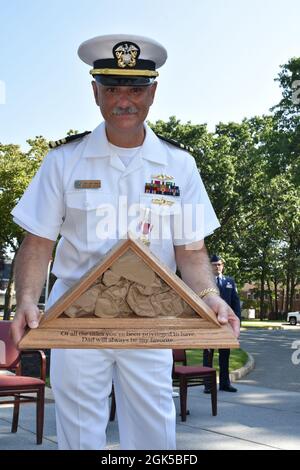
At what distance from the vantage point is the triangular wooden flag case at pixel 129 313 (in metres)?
Result: 2.21

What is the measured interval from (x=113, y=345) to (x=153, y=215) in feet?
2.41

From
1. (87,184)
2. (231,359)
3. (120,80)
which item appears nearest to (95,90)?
(120,80)

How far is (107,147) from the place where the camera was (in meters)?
2.81

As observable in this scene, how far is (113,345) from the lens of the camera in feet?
7.25

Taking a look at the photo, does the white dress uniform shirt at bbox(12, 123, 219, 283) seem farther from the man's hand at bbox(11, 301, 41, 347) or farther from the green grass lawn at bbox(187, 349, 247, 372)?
the green grass lawn at bbox(187, 349, 247, 372)

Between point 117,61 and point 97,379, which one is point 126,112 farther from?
point 97,379

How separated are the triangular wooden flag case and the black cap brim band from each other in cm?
77

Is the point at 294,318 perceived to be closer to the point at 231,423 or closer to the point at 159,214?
the point at 231,423

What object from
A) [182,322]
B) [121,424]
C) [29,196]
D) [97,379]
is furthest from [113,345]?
[29,196]

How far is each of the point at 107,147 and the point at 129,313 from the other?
0.81m

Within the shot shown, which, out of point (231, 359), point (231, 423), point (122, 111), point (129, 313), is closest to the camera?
point (129, 313)

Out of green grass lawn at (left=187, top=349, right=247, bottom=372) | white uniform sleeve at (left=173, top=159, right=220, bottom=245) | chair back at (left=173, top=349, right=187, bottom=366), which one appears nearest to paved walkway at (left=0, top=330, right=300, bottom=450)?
chair back at (left=173, top=349, right=187, bottom=366)

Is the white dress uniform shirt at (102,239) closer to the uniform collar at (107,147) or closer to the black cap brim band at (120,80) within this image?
the uniform collar at (107,147)

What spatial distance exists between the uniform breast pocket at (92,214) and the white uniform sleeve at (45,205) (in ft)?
0.19
